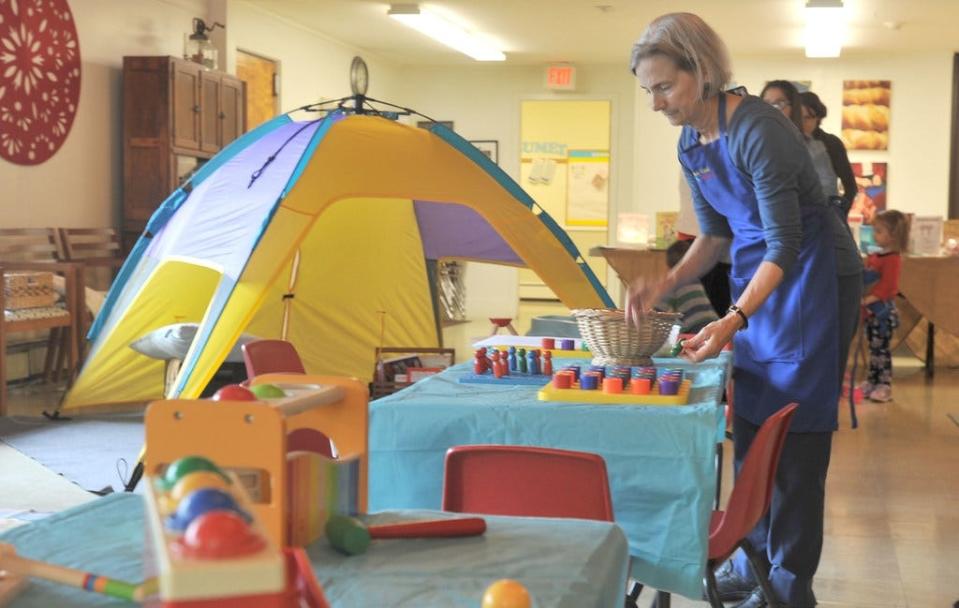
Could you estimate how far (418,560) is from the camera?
119cm

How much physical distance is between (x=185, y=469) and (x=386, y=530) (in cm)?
40

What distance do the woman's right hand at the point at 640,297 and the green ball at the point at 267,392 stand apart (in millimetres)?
1352

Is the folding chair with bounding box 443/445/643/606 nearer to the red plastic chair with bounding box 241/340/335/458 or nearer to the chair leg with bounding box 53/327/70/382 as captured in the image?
the red plastic chair with bounding box 241/340/335/458

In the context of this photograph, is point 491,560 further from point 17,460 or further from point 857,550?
point 17,460

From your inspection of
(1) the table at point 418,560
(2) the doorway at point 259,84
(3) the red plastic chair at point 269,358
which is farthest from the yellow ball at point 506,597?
(2) the doorway at point 259,84

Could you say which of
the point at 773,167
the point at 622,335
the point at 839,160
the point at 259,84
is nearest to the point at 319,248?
the point at 839,160

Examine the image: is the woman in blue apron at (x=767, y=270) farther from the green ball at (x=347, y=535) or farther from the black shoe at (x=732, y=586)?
the green ball at (x=347, y=535)

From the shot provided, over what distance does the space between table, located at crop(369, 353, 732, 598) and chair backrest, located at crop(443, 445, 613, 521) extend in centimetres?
32

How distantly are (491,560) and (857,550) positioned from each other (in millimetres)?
2802

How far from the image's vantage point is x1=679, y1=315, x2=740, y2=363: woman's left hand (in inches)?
86.0

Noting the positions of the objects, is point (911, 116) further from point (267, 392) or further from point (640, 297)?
point (267, 392)

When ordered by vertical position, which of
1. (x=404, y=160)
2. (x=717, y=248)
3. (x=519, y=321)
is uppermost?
(x=404, y=160)

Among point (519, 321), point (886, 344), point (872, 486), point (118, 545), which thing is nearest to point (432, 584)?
point (118, 545)

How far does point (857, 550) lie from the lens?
368 centimetres
